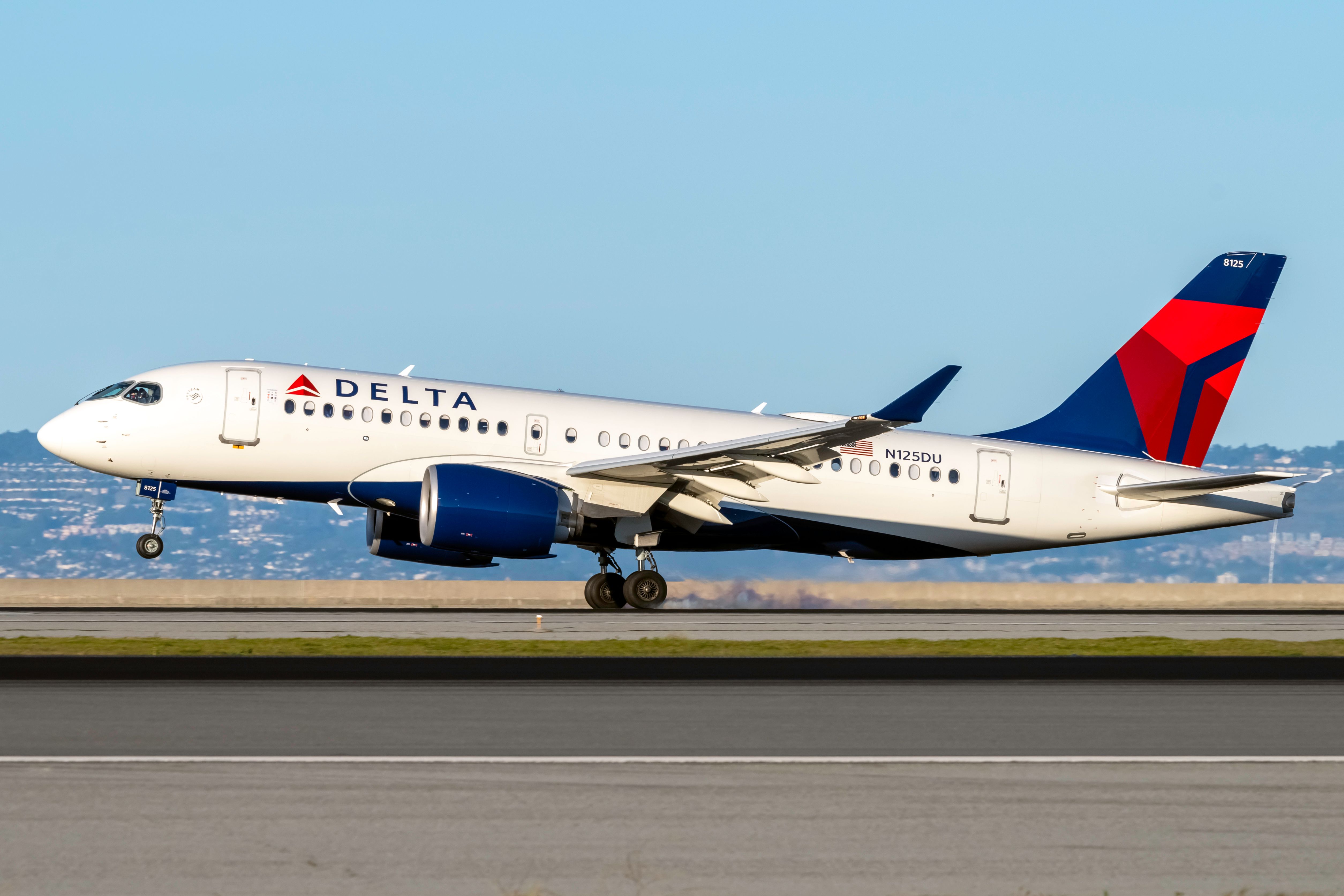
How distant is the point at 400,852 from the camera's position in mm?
7418

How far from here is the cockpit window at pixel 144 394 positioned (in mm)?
28500

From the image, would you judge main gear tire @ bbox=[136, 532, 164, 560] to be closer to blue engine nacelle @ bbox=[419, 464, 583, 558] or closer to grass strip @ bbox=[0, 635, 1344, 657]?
blue engine nacelle @ bbox=[419, 464, 583, 558]

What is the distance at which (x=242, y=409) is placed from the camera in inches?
1110

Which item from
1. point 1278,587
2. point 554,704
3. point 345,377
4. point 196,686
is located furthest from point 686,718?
point 1278,587

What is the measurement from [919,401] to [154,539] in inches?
571

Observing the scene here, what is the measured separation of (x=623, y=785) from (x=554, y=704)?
3.94 m

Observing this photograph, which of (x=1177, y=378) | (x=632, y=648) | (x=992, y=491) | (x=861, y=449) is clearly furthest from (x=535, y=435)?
(x=1177, y=378)

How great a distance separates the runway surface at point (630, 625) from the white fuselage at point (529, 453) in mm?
2471

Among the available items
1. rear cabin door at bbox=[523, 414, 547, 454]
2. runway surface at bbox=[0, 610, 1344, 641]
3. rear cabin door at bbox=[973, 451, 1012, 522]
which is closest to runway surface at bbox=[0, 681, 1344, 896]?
runway surface at bbox=[0, 610, 1344, 641]

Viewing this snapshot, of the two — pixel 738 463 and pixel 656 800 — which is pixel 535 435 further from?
pixel 656 800

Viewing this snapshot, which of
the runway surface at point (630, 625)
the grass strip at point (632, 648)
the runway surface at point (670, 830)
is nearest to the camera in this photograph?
the runway surface at point (670, 830)

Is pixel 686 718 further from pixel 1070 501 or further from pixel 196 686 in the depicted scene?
pixel 1070 501


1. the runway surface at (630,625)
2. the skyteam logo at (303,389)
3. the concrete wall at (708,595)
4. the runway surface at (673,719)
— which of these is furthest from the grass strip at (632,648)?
the concrete wall at (708,595)

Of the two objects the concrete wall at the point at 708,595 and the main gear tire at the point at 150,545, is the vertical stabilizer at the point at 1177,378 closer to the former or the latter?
the concrete wall at the point at 708,595
